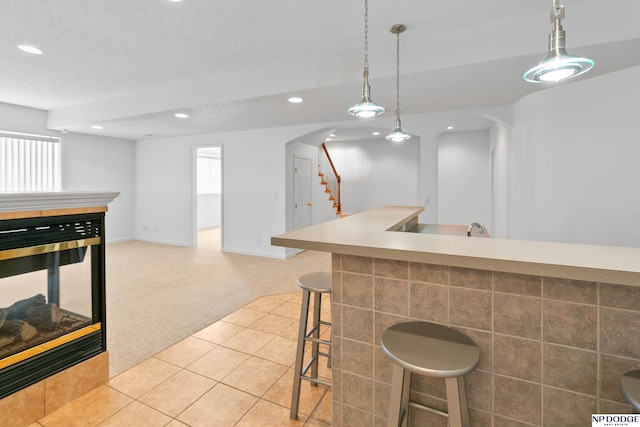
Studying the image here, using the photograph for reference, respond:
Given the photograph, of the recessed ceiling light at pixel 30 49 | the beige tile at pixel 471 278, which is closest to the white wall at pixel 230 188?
the recessed ceiling light at pixel 30 49

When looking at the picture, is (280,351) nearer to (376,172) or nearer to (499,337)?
(499,337)

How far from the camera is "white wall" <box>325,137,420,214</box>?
8.52 meters

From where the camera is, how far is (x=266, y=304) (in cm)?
348

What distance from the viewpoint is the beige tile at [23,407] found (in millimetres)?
1605

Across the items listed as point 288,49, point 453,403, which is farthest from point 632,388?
point 288,49

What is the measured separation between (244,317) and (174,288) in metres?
1.43

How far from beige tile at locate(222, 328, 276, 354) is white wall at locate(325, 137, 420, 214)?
6618mm

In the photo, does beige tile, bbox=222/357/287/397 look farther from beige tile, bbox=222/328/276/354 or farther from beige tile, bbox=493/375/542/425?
beige tile, bbox=493/375/542/425

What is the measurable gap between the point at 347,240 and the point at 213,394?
1391mm

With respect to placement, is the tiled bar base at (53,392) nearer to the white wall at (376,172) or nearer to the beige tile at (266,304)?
the beige tile at (266,304)

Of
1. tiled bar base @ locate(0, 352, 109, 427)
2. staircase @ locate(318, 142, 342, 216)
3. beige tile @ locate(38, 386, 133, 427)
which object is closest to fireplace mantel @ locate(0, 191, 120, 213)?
tiled bar base @ locate(0, 352, 109, 427)

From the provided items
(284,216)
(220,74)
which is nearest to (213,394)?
(220,74)

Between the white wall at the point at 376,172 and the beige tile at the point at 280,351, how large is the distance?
6.64m

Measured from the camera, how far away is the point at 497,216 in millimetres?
5660
